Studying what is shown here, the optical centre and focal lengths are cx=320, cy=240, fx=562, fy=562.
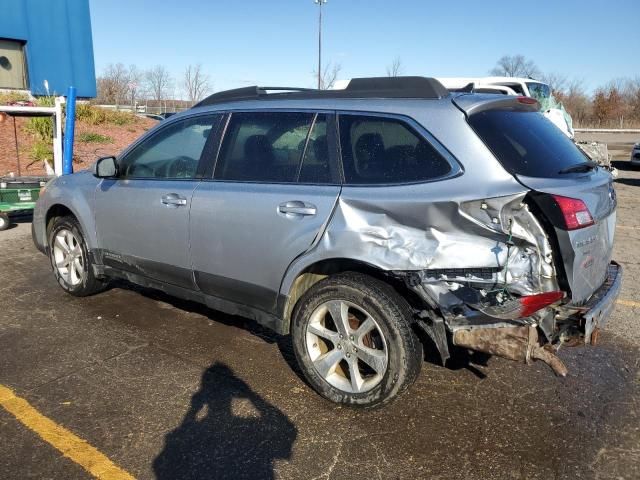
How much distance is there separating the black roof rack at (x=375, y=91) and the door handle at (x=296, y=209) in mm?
745

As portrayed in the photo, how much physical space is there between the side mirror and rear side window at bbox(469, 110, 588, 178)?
2.90 metres

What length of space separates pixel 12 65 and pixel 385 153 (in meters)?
23.6

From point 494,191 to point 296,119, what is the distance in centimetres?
140

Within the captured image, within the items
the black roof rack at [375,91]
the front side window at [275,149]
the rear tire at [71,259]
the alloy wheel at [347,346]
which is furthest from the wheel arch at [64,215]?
the alloy wheel at [347,346]

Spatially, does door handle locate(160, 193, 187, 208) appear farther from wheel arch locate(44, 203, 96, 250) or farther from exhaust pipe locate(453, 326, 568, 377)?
exhaust pipe locate(453, 326, 568, 377)

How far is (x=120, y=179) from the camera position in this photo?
4.58 meters

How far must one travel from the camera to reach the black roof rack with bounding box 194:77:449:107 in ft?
10.7

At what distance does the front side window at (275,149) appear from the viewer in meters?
3.46

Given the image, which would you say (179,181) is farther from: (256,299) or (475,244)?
(475,244)

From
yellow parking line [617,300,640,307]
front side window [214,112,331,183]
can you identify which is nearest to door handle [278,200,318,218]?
front side window [214,112,331,183]

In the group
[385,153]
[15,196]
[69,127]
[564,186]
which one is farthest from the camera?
[69,127]

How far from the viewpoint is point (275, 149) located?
3.70 metres

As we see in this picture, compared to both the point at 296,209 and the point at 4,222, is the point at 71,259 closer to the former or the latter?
the point at 296,209

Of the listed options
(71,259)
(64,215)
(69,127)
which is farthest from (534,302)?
(69,127)
